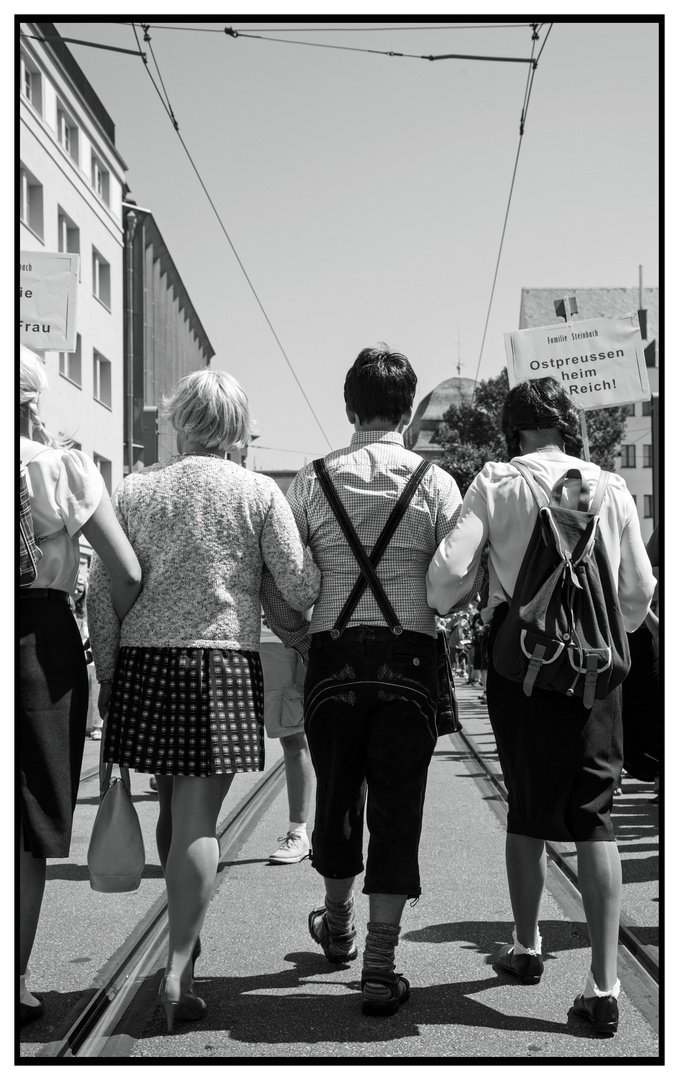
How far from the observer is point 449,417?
5294cm

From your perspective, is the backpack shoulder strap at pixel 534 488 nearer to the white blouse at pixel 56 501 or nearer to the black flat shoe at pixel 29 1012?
the white blouse at pixel 56 501

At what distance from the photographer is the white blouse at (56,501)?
333cm

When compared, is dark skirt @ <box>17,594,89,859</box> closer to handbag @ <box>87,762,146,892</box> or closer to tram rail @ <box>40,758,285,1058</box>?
handbag @ <box>87,762,146,892</box>

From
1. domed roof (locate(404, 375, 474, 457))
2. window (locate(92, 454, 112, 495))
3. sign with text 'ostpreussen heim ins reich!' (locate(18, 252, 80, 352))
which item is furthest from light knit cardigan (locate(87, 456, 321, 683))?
domed roof (locate(404, 375, 474, 457))

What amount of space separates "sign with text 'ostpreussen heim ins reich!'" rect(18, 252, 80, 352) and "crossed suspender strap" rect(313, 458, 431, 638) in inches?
173

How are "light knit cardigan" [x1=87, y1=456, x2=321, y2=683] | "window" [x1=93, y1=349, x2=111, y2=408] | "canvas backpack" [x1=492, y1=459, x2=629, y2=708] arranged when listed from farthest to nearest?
"window" [x1=93, y1=349, x2=111, y2=408] < "light knit cardigan" [x1=87, y1=456, x2=321, y2=683] < "canvas backpack" [x1=492, y1=459, x2=629, y2=708]

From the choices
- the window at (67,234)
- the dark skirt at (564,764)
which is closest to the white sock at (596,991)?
the dark skirt at (564,764)

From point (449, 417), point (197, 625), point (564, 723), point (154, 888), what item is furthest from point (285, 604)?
point (449, 417)

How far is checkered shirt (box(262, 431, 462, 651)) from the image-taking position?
12.1 feet

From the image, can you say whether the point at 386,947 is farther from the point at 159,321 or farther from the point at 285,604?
the point at 159,321

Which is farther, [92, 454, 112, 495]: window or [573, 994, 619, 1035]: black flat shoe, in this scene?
[92, 454, 112, 495]: window

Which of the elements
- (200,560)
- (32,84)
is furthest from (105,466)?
(200,560)

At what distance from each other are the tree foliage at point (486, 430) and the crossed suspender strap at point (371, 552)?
45262mm


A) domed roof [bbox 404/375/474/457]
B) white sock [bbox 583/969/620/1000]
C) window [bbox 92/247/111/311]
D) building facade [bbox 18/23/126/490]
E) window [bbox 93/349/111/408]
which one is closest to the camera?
white sock [bbox 583/969/620/1000]
